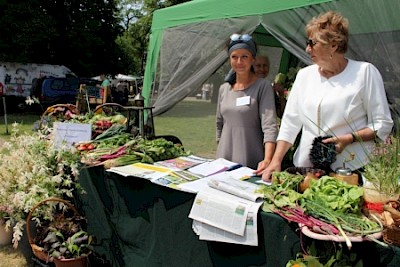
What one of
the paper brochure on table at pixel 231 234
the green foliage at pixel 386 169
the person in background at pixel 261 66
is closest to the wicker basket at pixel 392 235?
the green foliage at pixel 386 169

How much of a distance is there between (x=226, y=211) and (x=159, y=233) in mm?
611

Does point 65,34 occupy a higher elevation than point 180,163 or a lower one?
higher

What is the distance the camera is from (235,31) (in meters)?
3.40

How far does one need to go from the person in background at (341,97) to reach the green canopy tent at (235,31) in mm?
934

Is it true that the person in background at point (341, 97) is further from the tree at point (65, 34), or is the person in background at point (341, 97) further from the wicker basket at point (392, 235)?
the tree at point (65, 34)

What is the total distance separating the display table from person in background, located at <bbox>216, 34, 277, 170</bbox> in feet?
1.96

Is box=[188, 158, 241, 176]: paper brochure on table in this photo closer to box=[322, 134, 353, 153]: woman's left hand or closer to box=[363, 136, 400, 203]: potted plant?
box=[322, 134, 353, 153]: woman's left hand

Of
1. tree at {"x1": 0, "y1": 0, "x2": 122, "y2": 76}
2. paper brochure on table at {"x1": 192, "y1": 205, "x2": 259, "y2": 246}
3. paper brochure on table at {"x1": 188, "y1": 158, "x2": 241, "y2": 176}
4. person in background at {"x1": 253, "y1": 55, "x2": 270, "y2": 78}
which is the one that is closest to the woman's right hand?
paper brochure on table at {"x1": 188, "y1": 158, "x2": 241, "y2": 176}

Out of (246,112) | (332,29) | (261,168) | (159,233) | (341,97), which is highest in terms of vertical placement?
(332,29)

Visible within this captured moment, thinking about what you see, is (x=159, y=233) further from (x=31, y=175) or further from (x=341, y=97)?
(x=341, y=97)

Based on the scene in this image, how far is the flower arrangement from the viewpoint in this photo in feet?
8.14

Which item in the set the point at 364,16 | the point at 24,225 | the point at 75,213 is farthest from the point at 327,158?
the point at 24,225

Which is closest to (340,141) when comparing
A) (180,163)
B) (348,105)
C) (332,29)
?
(348,105)

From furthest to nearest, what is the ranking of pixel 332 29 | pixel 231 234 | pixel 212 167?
pixel 212 167 → pixel 332 29 → pixel 231 234
